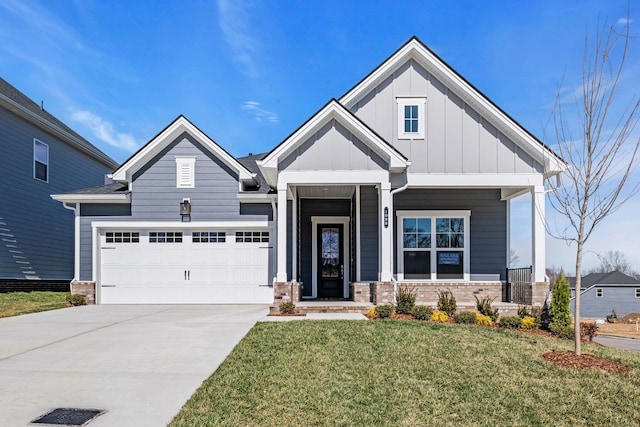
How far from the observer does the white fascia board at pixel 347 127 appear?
11.3 meters

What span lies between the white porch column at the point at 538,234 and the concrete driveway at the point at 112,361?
7161 mm

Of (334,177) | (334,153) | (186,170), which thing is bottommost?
(334,177)

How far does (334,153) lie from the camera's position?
11.6m

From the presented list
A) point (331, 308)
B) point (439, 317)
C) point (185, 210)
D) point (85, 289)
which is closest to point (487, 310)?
point (439, 317)

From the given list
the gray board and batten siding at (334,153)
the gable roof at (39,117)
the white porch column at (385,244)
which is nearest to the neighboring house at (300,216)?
the gray board and batten siding at (334,153)

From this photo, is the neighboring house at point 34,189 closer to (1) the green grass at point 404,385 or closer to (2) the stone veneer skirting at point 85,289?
(2) the stone veneer skirting at point 85,289

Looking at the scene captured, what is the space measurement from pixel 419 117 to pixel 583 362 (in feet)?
26.4

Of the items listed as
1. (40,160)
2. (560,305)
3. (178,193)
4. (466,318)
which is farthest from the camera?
(40,160)

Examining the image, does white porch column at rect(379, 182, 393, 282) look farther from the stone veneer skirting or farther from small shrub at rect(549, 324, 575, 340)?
the stone veneer skirting

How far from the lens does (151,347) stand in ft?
23.9

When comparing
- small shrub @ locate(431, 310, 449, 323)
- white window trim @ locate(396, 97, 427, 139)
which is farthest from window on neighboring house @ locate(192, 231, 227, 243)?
small shrub @ locate(431, 310, 449, 323)

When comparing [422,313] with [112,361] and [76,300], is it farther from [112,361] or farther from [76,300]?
[76,300]

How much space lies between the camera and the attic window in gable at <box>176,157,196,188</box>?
13859mm

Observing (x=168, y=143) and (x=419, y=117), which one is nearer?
(x=419, y=117)
